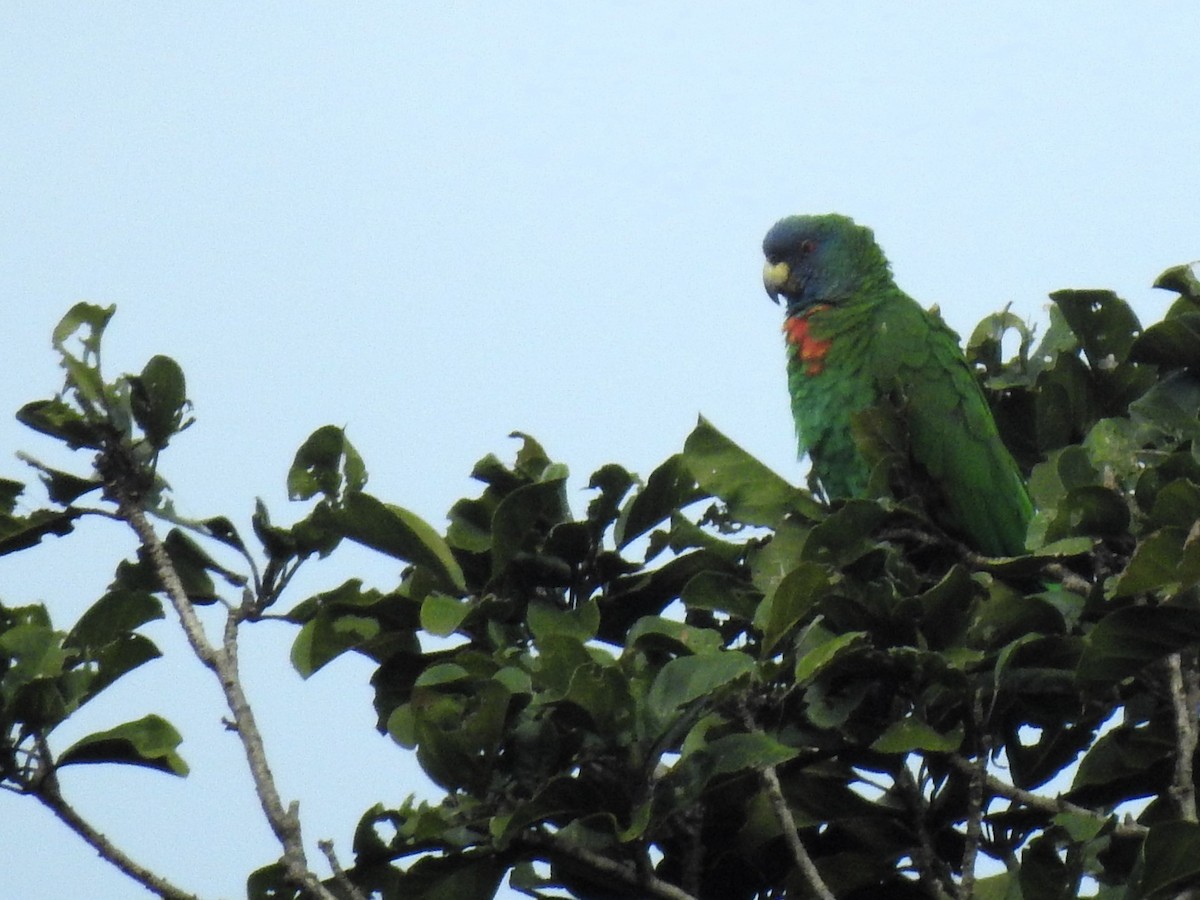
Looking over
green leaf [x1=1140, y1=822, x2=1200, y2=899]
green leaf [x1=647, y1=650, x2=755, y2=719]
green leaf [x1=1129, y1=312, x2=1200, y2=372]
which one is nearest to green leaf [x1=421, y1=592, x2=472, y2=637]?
green leaf [x1=647, y1=650, x2=755, y2=719]

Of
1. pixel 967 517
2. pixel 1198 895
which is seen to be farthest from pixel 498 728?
pixel 967 517

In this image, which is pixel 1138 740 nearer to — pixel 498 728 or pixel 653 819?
pixel 653 819

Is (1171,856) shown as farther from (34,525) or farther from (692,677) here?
(34,525)

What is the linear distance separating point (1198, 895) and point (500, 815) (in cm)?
108

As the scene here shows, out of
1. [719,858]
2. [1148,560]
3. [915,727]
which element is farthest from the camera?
[719,858]

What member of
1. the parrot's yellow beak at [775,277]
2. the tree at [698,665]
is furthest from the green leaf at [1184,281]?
the parrot's yellow beak at [775,277]

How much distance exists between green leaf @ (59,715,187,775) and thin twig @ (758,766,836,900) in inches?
40.3

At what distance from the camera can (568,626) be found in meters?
2.53

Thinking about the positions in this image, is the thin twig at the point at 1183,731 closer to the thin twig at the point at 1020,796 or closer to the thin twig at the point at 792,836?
the thin twig at the point at 1020,796

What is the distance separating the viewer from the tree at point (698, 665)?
2.17 meters

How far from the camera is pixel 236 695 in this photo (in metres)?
2.15

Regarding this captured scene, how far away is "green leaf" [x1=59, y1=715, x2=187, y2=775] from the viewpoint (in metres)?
2.31

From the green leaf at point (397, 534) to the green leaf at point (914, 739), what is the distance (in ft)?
2.73

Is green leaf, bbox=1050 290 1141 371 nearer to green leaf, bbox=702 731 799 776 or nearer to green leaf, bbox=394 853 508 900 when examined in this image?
green leaf, bbox=702 731 799 776
